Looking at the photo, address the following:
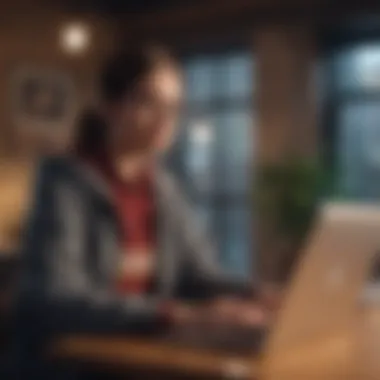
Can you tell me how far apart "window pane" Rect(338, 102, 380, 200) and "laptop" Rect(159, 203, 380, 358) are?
0.07 feet

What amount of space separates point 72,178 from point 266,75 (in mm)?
226

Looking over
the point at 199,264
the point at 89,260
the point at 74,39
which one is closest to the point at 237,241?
the point at 199,264

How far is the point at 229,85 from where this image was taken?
112 centimetres

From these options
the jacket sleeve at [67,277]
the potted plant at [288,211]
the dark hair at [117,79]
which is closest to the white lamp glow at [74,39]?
the dark hair at [117,79]

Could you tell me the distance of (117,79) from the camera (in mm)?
1155

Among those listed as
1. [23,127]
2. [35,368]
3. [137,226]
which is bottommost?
[35,368]

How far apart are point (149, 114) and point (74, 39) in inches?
4.4

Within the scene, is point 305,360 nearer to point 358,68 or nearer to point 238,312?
point 238,312

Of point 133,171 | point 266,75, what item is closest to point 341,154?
point 266,75

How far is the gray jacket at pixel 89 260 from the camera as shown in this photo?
1.12 metres

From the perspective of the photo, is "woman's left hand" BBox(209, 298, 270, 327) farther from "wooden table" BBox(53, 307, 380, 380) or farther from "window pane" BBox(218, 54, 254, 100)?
"window pane" BBox(218, 54, 254, 100)

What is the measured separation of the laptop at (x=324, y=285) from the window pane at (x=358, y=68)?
12 cm

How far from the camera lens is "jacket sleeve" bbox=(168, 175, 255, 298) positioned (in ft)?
3.68

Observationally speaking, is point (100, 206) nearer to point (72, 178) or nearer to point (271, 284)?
point (72, 178)
